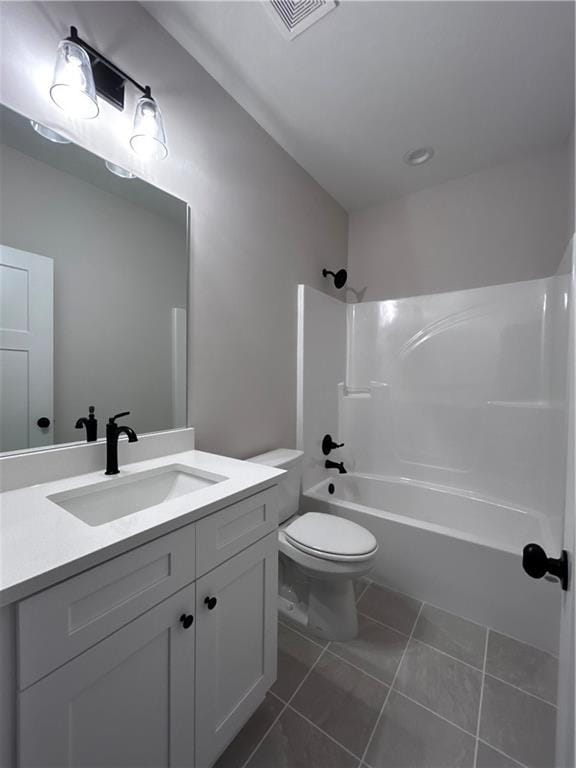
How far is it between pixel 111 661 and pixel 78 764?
0.17 metres

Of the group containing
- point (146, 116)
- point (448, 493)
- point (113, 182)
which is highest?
point (146, 116)

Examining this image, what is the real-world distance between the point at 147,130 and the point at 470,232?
204cm

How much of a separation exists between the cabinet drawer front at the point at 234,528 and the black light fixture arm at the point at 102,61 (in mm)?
1452

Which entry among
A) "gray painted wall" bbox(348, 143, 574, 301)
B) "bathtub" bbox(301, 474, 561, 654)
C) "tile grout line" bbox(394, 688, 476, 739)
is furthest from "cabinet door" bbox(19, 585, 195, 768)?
"gray painted wall" bbox(348, 143, 574, 301)

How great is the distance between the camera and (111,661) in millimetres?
633

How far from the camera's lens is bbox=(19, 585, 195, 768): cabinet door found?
0.54 metres

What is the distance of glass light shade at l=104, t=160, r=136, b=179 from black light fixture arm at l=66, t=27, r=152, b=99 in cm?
26

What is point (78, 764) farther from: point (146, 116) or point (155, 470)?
point (146, 116)

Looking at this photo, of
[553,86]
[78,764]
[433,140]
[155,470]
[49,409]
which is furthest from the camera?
[433,140]

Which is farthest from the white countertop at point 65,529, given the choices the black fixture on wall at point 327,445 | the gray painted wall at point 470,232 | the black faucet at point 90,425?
the gray painted wall at point 470,232

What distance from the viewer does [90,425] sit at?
3.45 feet

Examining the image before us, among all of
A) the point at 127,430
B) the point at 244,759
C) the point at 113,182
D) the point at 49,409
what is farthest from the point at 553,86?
the point at 244,759

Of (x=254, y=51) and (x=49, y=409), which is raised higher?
(x=254, y=51)

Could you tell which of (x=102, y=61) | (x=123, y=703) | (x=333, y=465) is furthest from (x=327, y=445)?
(x=102, y=61)
